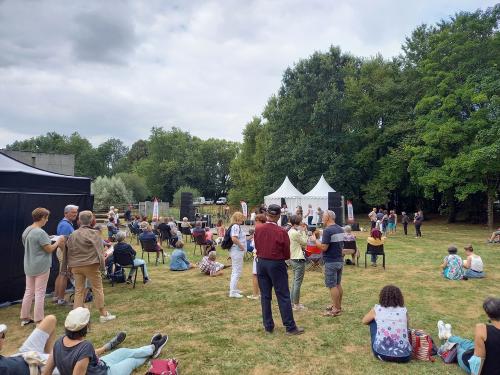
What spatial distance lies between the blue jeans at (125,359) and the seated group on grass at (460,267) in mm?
6680

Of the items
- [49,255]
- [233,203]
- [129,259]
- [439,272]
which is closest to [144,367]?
[49,255]

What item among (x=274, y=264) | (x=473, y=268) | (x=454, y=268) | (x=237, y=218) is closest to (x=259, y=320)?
(x=274, y=264)

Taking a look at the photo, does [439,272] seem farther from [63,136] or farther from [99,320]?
[63,136]

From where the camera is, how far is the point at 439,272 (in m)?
8.59

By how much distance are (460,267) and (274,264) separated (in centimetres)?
555

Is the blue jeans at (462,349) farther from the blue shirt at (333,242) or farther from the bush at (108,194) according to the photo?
the bush at (108,194)

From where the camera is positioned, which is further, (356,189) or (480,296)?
(356,189)

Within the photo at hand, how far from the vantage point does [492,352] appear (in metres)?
2.99

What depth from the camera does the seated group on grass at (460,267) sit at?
25.7ft

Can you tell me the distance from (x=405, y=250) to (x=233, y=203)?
95.2 feet

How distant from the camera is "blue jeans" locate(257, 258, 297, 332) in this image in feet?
14.4

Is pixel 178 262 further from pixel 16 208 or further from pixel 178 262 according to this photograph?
pixel 16 208

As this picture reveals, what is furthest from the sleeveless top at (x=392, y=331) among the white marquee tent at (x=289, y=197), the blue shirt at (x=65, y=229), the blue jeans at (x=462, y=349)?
the white marquee tent at (x=289, y=197)

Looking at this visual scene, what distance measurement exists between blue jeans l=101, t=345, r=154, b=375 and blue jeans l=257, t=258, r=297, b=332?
1450 mm
